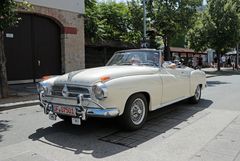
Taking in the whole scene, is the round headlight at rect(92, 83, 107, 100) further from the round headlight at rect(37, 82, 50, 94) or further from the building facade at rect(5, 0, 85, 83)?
the building facade at rect(5, 0, 85, 83)

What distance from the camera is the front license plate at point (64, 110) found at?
532 cm

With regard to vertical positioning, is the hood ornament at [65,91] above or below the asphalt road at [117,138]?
above

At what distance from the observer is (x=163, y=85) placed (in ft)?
21.4

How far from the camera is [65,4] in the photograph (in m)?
15.3

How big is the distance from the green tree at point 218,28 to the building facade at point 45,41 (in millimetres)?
14191

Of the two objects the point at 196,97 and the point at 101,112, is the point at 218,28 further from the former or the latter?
the point at 101,112

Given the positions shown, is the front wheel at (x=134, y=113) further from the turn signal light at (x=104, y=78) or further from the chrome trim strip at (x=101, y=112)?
the turn signal light at (x=104, y=78)

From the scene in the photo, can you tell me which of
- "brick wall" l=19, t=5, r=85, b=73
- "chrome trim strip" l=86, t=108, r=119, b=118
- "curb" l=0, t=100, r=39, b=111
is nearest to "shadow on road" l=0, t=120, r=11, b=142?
"curb" l=0, t=100, r=39, b=111

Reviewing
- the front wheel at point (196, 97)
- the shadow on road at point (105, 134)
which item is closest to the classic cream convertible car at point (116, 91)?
the shadow on road at point (105, 134)

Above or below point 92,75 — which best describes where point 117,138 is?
below

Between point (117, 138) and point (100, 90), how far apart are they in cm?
96

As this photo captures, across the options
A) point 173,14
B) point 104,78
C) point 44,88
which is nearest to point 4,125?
point 44,88

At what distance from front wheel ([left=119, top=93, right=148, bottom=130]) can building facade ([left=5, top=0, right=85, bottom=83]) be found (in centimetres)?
934

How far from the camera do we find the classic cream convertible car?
516 centimetres
